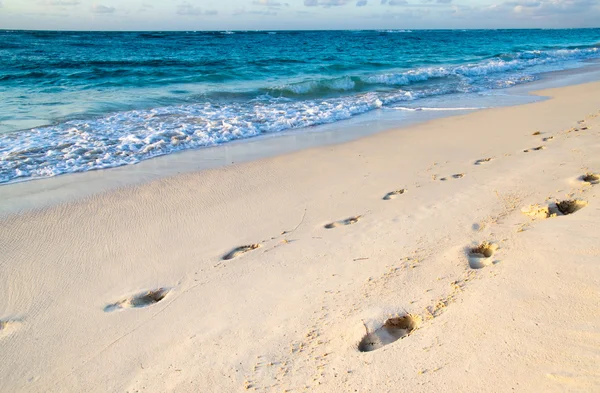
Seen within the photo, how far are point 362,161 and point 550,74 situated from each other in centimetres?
1377

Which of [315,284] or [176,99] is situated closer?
[315,284]

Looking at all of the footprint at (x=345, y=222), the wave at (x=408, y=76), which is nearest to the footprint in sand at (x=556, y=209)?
the footprint at (x=345, y=222)

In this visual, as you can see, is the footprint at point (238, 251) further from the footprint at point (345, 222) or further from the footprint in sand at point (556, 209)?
the footprint in sand at point (556, 209)

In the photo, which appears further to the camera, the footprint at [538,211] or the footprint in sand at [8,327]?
the footprint at [538,211]

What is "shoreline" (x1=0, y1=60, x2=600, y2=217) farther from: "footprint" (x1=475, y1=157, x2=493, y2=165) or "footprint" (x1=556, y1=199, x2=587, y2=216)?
"footprint" (x1=556, y1=199, x2=587, y2=216)

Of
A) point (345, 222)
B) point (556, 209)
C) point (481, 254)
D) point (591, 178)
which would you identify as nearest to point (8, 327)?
point (345, 222)

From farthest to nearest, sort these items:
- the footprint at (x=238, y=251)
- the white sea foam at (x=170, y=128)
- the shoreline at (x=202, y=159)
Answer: the white sea foam at (x=170, y=128), the shoreline at (x=202, y=159), the footprint at (x=238, y=251)

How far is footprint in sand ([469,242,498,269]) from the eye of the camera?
2932mm

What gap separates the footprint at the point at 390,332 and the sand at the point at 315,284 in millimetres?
13

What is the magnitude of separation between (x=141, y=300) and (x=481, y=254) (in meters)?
2.38

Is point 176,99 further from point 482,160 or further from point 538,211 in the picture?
point 538,211

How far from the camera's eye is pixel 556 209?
3.65 meters

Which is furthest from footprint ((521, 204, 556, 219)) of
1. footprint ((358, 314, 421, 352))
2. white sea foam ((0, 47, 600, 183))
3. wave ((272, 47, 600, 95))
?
wave ((272, 47, 600, 95))

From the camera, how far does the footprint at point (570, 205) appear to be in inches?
140
